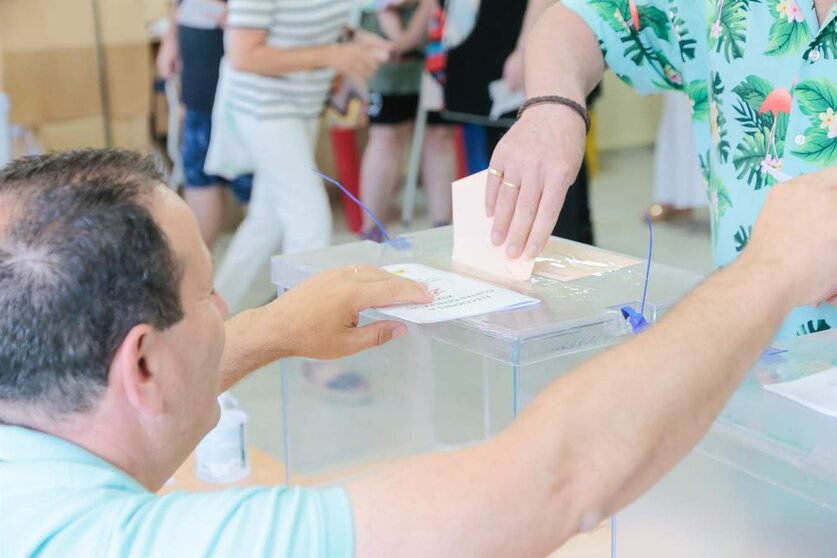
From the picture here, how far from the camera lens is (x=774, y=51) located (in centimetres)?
125

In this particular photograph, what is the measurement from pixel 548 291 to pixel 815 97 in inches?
13.3

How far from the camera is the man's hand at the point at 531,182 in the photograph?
126cm

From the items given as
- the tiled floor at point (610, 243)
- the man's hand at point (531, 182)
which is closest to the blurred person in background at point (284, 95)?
the tiled floor at point (610, 243)

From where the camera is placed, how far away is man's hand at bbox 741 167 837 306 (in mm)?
824

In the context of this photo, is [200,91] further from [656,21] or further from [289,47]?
[656,21]

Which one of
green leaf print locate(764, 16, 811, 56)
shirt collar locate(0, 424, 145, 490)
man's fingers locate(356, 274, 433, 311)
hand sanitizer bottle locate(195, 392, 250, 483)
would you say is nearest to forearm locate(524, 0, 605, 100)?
green leaf print locate(764, 16, 811, 56)

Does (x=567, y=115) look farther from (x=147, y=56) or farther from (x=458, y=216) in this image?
(x=147, y=56)

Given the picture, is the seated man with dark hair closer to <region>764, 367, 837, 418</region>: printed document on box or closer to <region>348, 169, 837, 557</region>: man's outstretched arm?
<region>348, 169, 837, 557</region>: man's outstretched arm

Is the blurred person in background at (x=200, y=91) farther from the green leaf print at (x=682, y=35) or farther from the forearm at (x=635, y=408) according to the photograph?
the forearm at (x=635, y=408)

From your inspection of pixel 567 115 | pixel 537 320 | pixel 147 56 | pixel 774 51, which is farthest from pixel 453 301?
pixel 147 56

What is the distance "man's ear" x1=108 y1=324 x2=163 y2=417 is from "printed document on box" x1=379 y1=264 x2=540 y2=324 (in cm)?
35

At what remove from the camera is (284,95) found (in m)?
2.96

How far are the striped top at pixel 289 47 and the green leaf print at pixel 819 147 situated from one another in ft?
5.93

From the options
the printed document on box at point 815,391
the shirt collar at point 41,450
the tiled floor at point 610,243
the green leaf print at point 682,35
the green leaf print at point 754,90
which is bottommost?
the tiled floor at point 610,243
